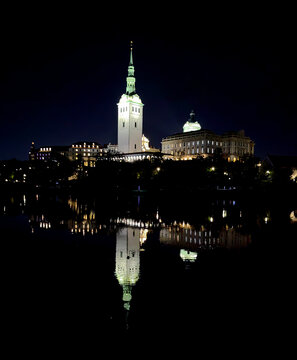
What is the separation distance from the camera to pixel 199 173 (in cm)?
6106

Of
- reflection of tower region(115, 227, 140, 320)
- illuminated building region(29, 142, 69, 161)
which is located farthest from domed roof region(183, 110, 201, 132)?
reflection of tower region(115, 227, 140, 320)

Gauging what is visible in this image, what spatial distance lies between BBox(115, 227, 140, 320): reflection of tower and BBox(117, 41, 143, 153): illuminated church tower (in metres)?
96.7

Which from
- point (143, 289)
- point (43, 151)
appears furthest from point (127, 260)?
point (43, 151)

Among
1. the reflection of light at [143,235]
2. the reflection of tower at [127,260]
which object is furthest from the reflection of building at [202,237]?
the reflection of tower at [127,260]

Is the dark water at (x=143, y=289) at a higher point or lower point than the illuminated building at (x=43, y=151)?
lower

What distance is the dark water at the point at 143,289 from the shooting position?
6762 millimetres

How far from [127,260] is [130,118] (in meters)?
105

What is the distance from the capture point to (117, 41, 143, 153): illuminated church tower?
11338 centimetres

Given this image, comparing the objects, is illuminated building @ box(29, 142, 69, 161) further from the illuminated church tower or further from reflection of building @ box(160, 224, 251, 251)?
reflection of building @ box(160, 224, 251, 251)

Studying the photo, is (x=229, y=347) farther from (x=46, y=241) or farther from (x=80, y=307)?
(x=46, y=241)

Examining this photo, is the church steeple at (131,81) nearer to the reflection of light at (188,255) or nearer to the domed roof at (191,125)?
the domed roof at (191,125)

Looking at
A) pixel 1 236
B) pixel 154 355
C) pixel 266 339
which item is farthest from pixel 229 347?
pixel 1 236

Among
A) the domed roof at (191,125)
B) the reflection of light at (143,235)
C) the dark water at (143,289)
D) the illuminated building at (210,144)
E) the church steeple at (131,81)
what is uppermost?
the church steeple at (131,81)

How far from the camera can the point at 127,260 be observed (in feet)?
39.9
